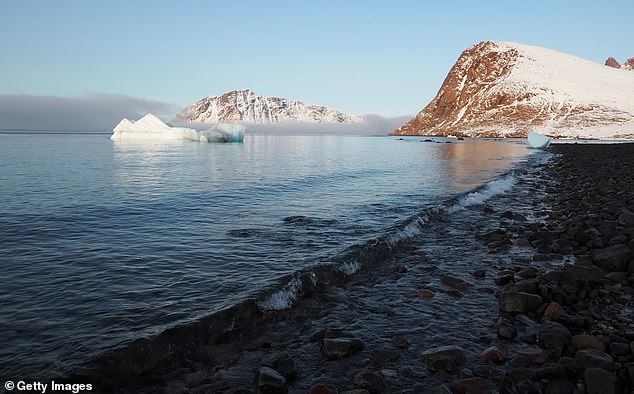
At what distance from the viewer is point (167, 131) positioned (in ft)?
320

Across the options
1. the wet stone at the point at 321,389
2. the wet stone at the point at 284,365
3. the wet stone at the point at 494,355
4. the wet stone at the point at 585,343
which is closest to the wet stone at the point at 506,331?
the wet stone at the point at 494,355

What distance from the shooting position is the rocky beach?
4586 mm

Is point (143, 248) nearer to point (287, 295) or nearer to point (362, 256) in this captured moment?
point (287, 295)

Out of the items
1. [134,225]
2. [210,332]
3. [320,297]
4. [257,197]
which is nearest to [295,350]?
[210,332]

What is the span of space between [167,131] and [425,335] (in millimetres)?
101284

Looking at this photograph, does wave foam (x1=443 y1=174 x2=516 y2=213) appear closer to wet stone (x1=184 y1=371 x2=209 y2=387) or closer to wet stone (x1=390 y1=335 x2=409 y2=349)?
wet stone (x1=390 y1=335 x2=409 y2=349)

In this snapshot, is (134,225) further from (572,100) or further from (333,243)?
(572,100)

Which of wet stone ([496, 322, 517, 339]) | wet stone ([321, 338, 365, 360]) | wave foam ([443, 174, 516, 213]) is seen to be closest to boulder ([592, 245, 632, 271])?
wet stone ([496, 322, 517, 339])

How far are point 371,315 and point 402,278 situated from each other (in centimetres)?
208

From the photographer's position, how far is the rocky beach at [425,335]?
15.0 feet

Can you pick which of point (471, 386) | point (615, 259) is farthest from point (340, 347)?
point (615, 259)

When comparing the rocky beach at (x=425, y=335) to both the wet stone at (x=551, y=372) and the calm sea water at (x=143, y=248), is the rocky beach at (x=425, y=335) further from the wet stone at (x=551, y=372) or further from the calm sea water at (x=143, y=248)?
the calm sea water at (x=143, y=248)

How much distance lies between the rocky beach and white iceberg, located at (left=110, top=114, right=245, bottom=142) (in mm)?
83888

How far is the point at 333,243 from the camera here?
36.1ft
